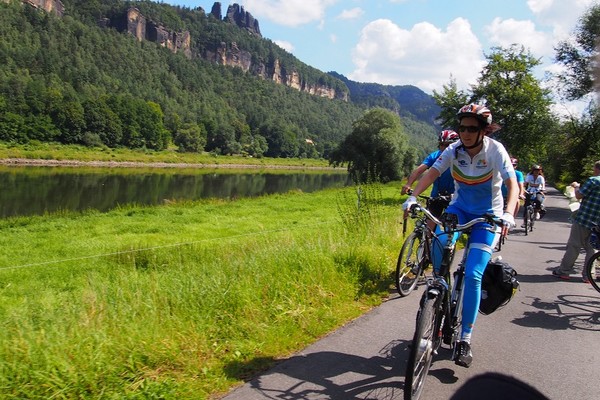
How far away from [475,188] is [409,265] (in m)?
2.35

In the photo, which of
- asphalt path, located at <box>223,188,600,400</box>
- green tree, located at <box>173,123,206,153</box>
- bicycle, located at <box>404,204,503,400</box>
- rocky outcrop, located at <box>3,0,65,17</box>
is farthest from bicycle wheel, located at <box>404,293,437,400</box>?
rocky outcrop, located at <box>3,0,65,17</box>

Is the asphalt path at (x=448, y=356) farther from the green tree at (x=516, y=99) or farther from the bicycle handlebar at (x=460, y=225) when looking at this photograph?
the green tree at (x=516, y=99)

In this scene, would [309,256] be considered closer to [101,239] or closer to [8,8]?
[101,239]

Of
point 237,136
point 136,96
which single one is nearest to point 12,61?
point 136,96

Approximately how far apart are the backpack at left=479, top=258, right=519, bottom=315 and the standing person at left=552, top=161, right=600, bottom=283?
3.61m

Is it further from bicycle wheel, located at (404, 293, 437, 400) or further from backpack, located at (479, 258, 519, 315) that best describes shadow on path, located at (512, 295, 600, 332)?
bicycle wheel, located at (404, 293, 437, 400)

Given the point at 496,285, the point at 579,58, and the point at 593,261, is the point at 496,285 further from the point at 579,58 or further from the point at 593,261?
the point at 579,58

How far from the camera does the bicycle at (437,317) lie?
9.77ft

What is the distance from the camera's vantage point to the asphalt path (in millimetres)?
3369

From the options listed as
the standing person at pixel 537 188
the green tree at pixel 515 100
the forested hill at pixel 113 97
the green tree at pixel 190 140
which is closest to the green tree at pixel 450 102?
the green tree at pixel 515 100

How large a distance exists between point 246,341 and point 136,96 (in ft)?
493

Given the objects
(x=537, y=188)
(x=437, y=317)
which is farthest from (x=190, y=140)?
(x=437, y=317)

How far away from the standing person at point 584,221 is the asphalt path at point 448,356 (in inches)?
47.0

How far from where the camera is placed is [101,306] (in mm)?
4043
